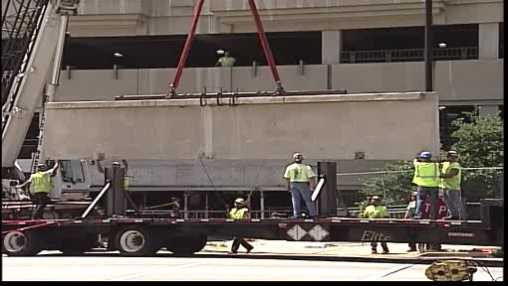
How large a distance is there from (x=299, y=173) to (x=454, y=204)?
3160mm

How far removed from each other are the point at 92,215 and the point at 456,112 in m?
21.9

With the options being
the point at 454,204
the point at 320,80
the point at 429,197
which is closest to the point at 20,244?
the point at 429,197

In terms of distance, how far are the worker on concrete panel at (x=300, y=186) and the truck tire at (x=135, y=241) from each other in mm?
3192

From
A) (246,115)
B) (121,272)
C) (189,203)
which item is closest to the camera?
(121,272)

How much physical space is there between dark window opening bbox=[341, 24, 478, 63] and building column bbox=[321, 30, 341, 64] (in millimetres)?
1053

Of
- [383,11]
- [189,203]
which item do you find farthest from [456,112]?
[189,203]

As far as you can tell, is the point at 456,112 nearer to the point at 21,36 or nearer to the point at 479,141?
the point at 479,141

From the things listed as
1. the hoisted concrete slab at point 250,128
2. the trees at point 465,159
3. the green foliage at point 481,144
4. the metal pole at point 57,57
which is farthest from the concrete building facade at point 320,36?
the hoisted concrete slab at point 250,128

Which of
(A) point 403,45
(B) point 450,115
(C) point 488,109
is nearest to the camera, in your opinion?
(C) point 488,109

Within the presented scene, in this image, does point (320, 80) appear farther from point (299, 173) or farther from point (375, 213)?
point (299, 173)

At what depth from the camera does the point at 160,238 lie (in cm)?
1981

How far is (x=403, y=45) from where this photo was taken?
43.3m

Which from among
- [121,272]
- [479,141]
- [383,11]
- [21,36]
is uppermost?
[383,11]

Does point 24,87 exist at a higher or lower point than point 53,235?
higher
